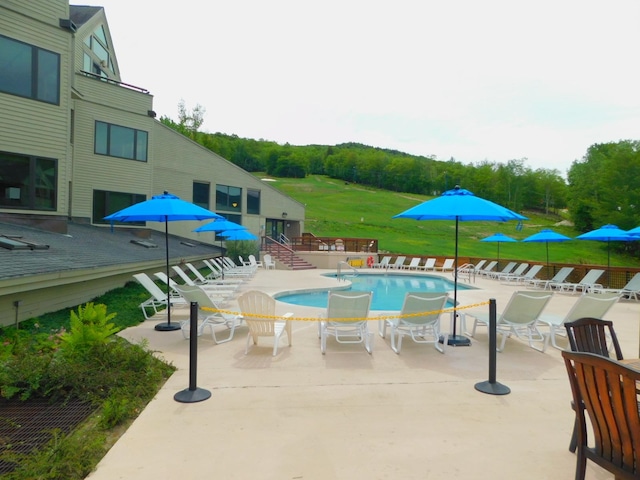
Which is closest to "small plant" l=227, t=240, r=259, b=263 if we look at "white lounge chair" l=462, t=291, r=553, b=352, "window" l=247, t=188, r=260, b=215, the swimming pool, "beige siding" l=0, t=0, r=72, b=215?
"window" l=247, t=188, r=260, b=215

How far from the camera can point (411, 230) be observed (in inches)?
2100

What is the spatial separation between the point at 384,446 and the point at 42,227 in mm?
11825

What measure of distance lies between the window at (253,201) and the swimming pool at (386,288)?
933 cm

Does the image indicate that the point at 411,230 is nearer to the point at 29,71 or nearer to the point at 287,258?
the point at 287,258

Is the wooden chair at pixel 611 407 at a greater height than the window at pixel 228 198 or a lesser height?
lesser

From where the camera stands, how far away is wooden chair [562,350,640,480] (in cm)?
198

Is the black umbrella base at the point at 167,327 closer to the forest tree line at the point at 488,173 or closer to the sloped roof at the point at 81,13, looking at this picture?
the sloped roof at the point at 81,13

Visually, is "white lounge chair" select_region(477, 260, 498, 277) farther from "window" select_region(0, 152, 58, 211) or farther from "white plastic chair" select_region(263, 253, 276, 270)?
"window" select_region(0, 152, 58, 211)

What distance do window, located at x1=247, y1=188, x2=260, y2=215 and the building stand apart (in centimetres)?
10

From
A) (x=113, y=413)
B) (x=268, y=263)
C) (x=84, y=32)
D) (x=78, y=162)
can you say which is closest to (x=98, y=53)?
(x=84, y=32)

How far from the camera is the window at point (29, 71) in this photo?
10414mm

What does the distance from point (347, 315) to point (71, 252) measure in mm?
6949

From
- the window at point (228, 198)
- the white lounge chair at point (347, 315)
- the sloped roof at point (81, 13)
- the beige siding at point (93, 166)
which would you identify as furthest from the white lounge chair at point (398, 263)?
the sloped roof at point (81, 13)

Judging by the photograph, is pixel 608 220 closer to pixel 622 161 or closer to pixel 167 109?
pixel 622 161
